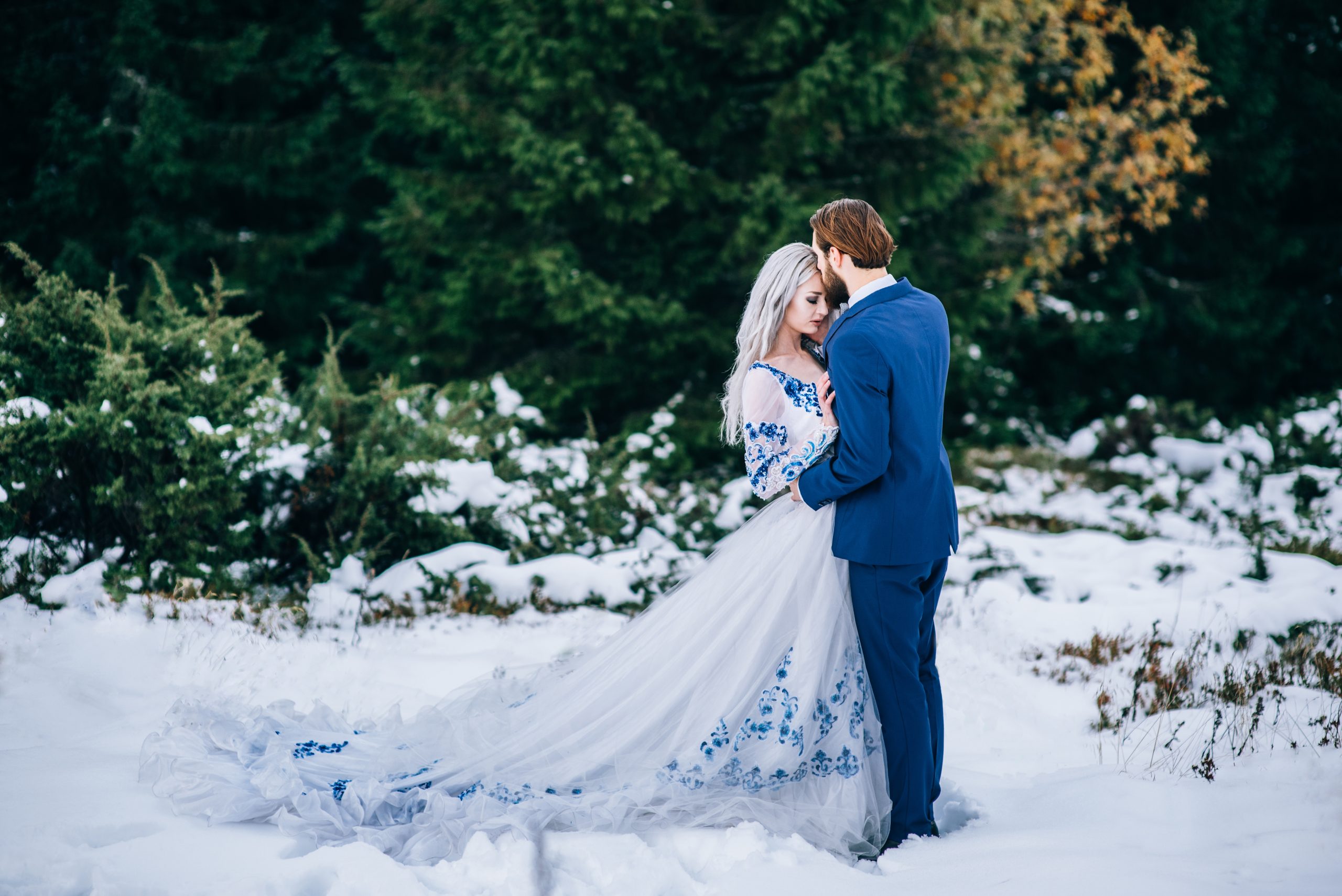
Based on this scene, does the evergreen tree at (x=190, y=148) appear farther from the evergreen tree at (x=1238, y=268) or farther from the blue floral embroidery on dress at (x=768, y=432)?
the evergreen tree at (x=1238, y=268)

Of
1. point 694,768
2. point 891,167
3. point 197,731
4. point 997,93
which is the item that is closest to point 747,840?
point 694,768

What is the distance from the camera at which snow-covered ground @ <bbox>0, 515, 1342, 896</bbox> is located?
2.70 metres

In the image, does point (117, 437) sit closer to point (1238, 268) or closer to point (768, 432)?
point (768, 432)

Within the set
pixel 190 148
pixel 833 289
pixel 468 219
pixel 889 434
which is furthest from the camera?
pixel 190 148

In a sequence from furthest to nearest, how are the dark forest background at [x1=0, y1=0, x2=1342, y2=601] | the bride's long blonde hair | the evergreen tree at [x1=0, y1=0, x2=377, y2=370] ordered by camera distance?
the evergreen tree at [x1=0, y1=0, x2=377, y2=370]
the dark forest background at [x1=0, y1=0, x2=1342, y2=601]
the bride's long blonde hair

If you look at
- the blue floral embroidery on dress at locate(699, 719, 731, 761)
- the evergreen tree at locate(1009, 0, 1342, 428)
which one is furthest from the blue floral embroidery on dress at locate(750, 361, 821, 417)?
the evergreen tree at locate(1009, 0, 1342, 428)

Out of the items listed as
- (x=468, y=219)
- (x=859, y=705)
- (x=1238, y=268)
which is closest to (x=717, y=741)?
(x=859, y=705)

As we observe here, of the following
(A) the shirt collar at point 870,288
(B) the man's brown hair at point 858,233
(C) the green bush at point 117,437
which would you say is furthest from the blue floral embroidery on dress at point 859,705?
(C) the green bush at point 117,437

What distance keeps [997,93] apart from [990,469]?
4080 mm

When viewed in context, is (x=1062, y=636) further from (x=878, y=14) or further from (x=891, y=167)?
(x=878, y=14)

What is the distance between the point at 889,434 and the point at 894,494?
7.6 inches

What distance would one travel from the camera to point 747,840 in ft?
9.58

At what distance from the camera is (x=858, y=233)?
9.75 ft

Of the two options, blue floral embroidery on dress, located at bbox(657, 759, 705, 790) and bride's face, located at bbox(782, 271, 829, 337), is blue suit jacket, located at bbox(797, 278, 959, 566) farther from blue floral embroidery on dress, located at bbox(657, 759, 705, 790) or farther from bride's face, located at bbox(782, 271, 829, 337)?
blue floral embroidery on dress, located at bbox(657, 759, 705, 790)
